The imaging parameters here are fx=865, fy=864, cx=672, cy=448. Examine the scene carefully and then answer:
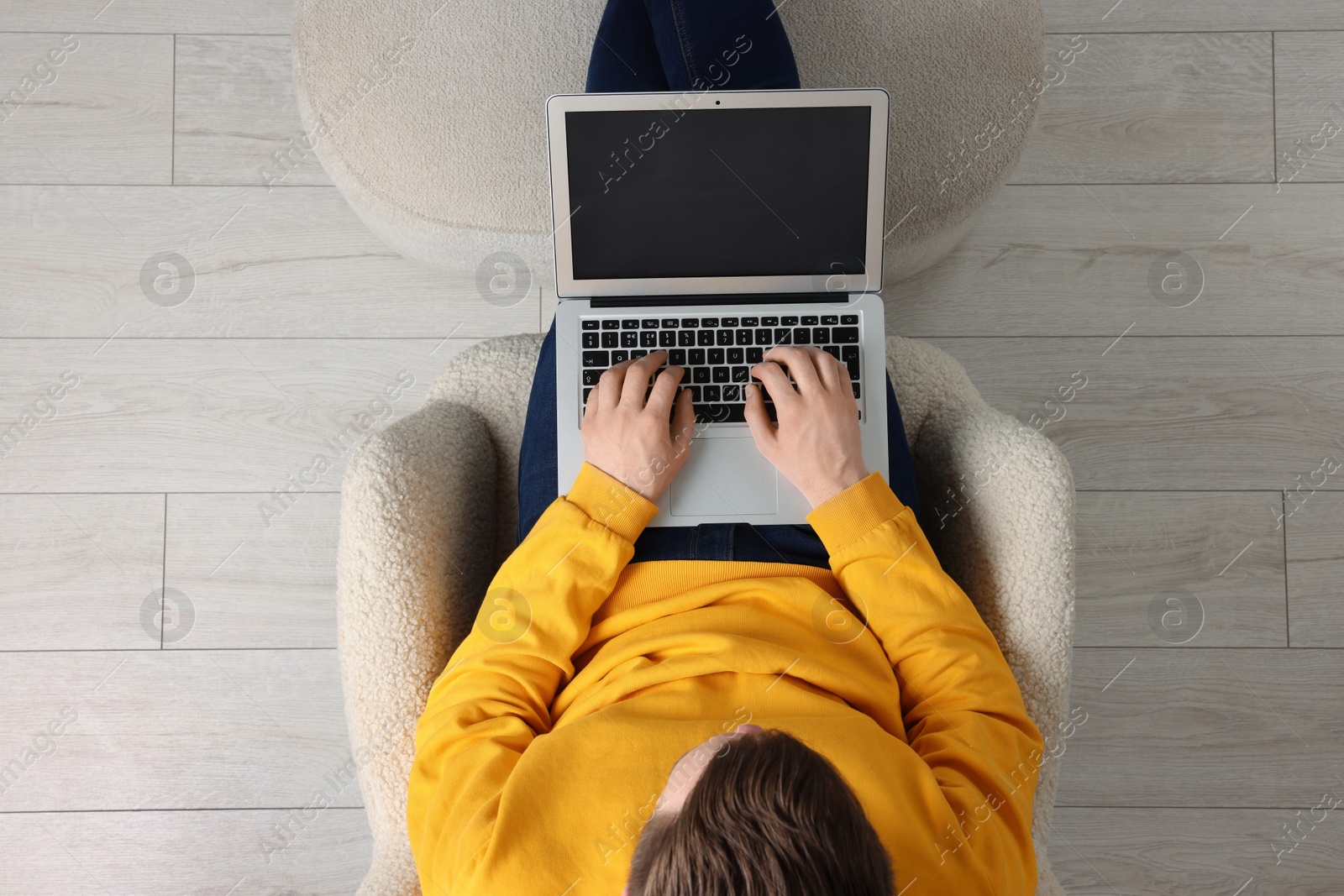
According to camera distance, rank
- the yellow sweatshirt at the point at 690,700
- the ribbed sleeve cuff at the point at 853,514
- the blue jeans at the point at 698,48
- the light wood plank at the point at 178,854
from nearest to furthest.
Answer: the yellow sweatshirt at the point at 690,700 < the ribbed sleeve cuff at the point at 853,514 < the blue jeans at the point at 698,48 < the light wood plank at the point at 178,854

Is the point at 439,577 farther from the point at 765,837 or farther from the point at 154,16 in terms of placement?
the point at 154,16

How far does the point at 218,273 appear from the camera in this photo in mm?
1202

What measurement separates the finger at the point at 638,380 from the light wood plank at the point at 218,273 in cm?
42

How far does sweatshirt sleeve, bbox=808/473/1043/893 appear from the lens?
2.17 feet

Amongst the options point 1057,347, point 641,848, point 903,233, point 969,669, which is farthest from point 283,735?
point 1057,347

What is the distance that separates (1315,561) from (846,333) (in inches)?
32.5

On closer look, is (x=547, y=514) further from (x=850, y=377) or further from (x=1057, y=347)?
(x=1057, y=347)

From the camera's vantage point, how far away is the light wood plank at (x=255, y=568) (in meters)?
1.17

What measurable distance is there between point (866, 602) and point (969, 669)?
0.10 meters

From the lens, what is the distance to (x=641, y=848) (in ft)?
1.80

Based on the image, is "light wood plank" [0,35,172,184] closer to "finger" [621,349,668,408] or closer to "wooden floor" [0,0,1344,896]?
"wooden floor" [0,0,1344,896]

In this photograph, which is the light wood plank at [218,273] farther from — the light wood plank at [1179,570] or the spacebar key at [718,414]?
the light wood plank at [1179,570]

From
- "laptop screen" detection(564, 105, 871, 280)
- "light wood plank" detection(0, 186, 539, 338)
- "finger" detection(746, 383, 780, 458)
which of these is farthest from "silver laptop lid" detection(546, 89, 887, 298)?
"light wood plank" detection(0, 186, 539, 338)

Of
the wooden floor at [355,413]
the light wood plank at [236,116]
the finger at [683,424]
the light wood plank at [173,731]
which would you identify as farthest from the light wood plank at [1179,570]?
the light wood plank at [236,116]
